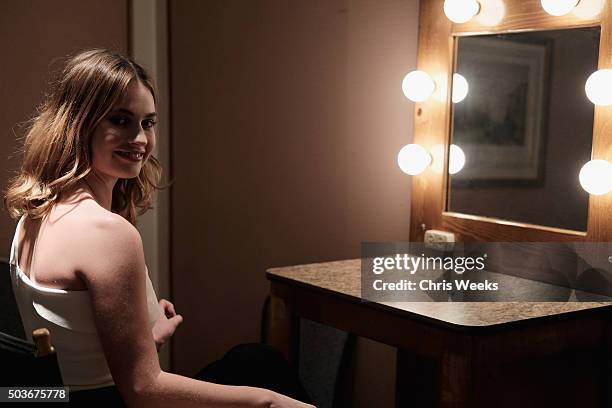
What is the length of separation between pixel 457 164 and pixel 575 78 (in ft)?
1.24

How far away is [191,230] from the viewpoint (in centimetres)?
267

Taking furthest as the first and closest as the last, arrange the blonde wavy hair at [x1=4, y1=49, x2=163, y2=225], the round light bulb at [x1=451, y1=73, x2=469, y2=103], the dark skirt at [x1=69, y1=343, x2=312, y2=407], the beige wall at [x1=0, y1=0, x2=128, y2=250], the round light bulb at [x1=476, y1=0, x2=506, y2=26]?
1. the beige wall at [x1=0, y1=0, x2=128, y2=250]
2. the round light bulb at [x1=451, y1=73, x2=469, y2=103]
3. the round light bulb at [x1=476, y1=0, x2=506, y2=26]
4. the dark skirt at [x1=69, y1=343, x2=312, y2=407]
5. the blonde wavy hair at [x1=4, y1=49, x2=163, y2=225]

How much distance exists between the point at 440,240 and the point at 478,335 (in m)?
0.61

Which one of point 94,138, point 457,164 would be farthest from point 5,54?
point 457,164

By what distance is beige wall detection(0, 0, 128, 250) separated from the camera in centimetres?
229

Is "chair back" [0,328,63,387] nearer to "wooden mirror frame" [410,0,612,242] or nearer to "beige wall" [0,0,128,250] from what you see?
"wooden mirror frame" [410,0,612,242]

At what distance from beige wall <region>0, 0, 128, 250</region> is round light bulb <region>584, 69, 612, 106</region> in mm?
1518

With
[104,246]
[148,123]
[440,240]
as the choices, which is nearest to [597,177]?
[440,240]

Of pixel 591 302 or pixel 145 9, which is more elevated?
pixel 145 9

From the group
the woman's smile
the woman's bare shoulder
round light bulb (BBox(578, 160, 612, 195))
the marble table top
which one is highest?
the woman's smile

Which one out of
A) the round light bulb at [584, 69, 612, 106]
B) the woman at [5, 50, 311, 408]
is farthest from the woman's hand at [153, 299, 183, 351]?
the round light bulb at [584, 69, 612, 106]

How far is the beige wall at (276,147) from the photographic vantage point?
2.08 meters

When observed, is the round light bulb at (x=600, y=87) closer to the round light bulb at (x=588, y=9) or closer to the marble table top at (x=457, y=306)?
the round light bulb at (x=588, y=9)

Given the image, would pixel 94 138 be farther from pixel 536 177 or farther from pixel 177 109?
pixel 177 109
